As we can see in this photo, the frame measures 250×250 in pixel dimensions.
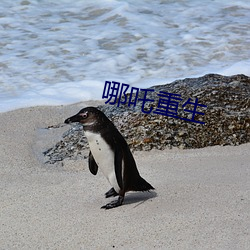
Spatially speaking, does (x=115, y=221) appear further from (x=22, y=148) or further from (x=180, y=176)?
(x=22, y=148)

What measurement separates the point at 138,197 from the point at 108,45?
513 cm

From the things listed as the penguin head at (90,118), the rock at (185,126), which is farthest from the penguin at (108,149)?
the rock at (185,126)

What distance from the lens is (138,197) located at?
155 inches

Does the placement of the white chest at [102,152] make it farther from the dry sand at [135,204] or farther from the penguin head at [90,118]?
the dry sand at [135,204]

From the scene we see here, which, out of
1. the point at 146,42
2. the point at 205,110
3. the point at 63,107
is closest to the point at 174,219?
the point at 205,110

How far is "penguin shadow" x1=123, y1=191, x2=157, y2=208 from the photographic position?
12.5 feet

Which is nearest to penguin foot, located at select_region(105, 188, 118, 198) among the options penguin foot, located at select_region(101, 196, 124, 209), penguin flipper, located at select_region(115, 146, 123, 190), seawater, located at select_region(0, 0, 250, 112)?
penguin foot, located at select_region(101, 196, 124, 209)

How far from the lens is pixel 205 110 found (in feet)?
17.0

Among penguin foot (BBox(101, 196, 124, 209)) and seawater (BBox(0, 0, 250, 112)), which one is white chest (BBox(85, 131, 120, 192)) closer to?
penguin foot (BBox(101, 196, 124, 209))

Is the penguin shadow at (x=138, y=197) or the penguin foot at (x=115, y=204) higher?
the penguin foot at (x=115, y=204)

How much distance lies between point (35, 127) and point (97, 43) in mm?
3547

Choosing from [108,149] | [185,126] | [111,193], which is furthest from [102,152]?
[185,126]

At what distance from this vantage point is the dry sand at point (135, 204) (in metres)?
3.35

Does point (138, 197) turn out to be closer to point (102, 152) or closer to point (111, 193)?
point (111, 193)
